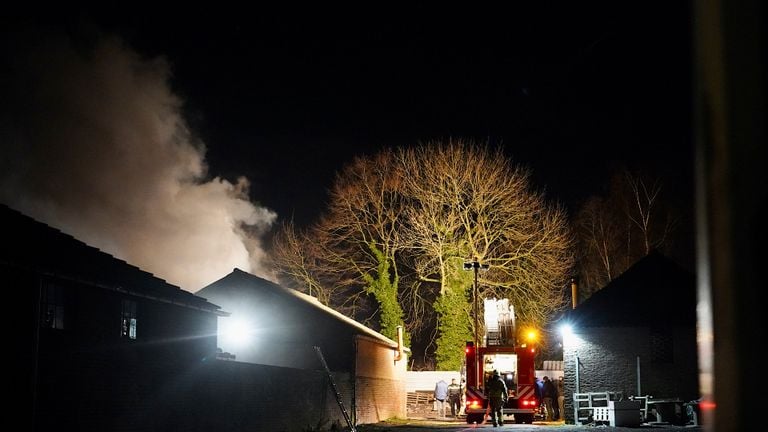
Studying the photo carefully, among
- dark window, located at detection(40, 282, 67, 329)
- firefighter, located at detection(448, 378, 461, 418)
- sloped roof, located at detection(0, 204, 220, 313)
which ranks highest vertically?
sloped roof, located at detection(0, 204, 220, 313)

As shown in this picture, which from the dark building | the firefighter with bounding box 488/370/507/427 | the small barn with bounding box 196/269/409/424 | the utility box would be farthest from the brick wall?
the dark building

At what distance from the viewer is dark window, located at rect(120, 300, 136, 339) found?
22500 mm

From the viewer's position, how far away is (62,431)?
17438 millimetres

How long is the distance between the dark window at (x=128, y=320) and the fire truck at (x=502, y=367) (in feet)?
53.4

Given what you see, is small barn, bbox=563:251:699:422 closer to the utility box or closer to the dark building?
the utility box

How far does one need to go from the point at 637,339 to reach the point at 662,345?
3.20 ft

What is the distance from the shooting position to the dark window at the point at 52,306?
1875 centimetres

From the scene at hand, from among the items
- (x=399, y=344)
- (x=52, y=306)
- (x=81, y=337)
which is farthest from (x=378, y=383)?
(x=52, y=306)

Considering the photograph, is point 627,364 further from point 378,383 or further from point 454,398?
point 378,383

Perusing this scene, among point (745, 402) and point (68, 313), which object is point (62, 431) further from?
point (745, 402)

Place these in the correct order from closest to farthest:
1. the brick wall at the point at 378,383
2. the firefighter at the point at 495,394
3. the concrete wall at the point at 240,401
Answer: the concrete wall at the point at 240,401, the firefighter at the point at 495,394, the brick wall at the point at 378,383

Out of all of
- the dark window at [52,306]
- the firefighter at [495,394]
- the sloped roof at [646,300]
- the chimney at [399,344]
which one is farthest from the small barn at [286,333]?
the dark window at [52,306]

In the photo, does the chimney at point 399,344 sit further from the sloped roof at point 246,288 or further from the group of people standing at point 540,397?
the sloped roof at point 246,288

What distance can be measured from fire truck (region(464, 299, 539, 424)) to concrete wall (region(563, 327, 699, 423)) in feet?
5.88
